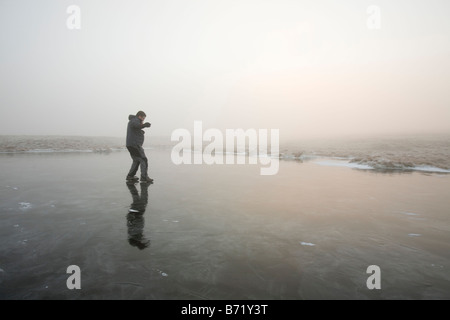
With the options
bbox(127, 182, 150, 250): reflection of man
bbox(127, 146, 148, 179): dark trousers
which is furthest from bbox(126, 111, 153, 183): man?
bbox(127, 182, 150, 250): reflection of man

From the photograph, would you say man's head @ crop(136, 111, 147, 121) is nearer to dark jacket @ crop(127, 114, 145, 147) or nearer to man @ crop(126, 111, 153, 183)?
man @ crop(126, 111, 153, 183)

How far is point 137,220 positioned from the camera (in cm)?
481

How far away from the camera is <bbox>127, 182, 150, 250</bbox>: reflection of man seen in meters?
3.72

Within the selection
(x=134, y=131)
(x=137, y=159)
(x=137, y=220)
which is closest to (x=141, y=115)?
(x=134, y=131)

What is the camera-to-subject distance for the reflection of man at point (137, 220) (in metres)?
3.72

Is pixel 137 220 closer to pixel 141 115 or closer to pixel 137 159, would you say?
pixel 137 159

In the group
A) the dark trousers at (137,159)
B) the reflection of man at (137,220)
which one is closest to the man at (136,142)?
the dark trousers at (137,159)

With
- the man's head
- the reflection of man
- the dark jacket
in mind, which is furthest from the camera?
the man's head

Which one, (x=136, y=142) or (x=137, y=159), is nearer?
(x=136, y=142)

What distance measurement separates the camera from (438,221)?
16.4ft

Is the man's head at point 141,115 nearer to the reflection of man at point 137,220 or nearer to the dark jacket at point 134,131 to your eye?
the dark jacket at point 134,131
